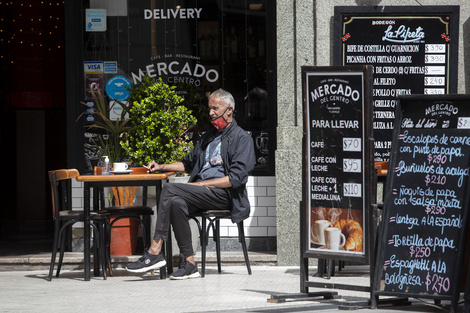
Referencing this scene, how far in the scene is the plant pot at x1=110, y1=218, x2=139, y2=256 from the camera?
8.69 metres

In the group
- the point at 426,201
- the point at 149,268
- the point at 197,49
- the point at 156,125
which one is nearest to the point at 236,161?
the point at 156,125

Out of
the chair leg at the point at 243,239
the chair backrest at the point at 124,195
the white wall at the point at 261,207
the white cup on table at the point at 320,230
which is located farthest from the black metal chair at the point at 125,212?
the white cup on table at the point at 320,230

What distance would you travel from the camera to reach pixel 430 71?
28.2 ft

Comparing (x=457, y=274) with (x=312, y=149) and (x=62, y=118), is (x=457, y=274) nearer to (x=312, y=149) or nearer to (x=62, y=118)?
(x=312, y=149)

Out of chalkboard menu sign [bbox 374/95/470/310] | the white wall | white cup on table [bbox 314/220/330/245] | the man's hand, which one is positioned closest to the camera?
chalkboard menu sign [bbox 374/95/470/310]

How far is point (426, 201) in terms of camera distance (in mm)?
6020

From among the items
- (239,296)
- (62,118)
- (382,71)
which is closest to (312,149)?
(239,296)

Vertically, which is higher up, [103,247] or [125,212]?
[125,212]

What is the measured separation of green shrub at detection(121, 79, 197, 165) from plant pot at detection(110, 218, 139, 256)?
2.23ft

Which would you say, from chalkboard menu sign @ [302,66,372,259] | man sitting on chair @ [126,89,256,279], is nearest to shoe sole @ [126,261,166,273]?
man sitting on chair @ [126,89,256,279]

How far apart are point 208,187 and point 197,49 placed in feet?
6.69

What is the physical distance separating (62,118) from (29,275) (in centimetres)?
426

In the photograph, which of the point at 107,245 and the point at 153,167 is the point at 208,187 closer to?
the point at 153,167

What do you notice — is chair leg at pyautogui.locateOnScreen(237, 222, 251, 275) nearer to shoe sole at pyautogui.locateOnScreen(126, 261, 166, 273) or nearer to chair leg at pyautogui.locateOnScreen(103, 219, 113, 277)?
shoe sole at pyautogui.locateOnScreen(126, 261, 166, 273)
